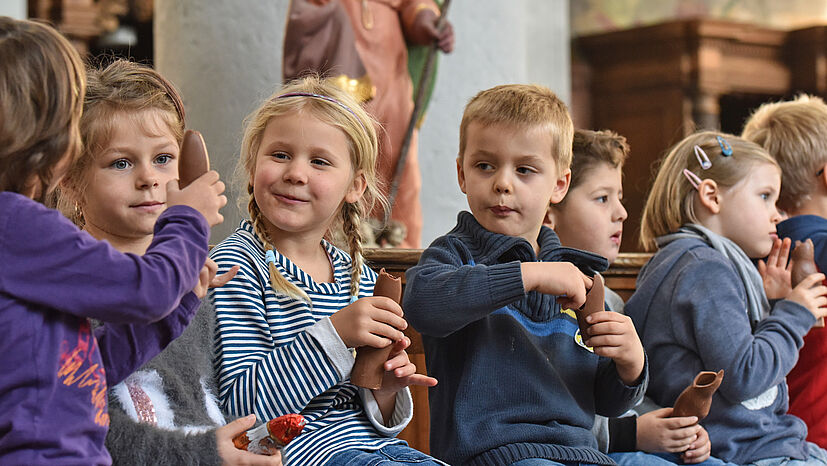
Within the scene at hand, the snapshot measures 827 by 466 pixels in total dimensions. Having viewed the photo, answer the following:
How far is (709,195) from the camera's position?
2463 mm

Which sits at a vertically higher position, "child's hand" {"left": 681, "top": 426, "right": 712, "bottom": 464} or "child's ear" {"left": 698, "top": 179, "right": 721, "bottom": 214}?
"child's ear" {"left": 698, "top": 179, "right": 721, "bottom": 214}

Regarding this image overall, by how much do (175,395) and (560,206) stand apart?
3.64 ft

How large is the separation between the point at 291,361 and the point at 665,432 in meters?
0.86

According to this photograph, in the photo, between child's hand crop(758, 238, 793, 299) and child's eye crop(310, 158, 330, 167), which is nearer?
child's eye crop(310, 158, 330, 167)

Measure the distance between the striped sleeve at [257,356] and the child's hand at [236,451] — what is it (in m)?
0.16

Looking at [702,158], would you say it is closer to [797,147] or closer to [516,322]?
[797,147]

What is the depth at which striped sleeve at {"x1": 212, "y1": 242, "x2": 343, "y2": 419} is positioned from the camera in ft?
5.20

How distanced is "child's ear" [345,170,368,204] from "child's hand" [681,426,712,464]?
0.86 meters

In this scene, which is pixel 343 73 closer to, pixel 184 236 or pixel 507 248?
pixel 507 248

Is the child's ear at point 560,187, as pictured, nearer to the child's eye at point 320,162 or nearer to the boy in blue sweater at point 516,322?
the boy in blue sweater at point 516,322

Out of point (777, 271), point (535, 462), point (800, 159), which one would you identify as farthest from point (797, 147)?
point (535, 462)

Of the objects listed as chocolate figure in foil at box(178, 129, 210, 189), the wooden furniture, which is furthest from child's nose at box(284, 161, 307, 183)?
the wooden furniture

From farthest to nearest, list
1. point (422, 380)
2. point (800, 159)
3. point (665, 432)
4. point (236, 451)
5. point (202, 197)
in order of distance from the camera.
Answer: point (800, 159) < point (665, 432) < point (422, 380) < point (236, 451) < point (202, 197)

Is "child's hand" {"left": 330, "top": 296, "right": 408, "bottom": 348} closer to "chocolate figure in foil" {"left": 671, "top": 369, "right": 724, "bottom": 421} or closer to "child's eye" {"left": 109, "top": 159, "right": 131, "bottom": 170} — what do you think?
"child's eye" {"left": 109, "top": 159, "right": 131, "bottom": 170}
